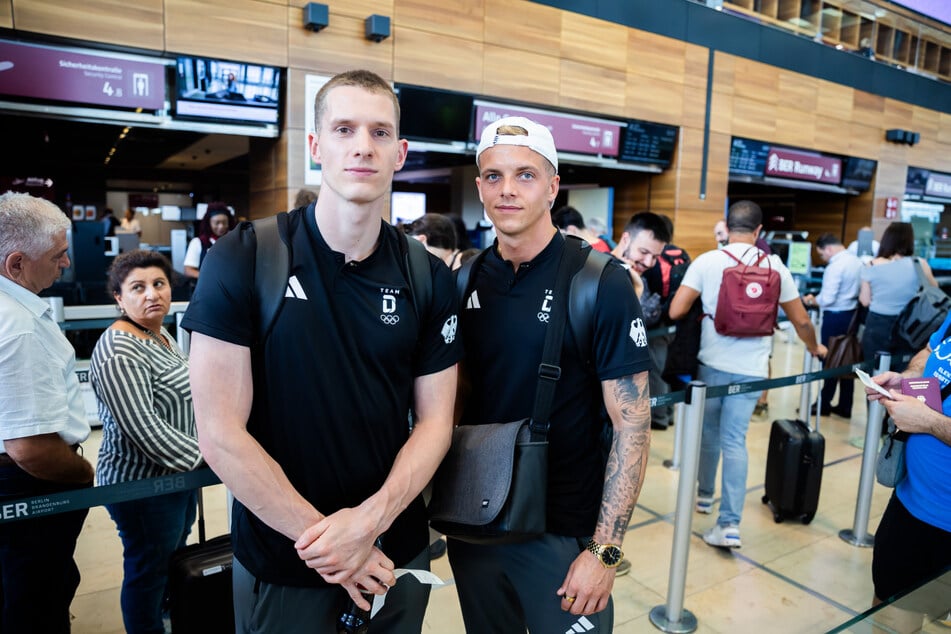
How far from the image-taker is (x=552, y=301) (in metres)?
1.49

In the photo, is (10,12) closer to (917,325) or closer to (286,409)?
(286,409)

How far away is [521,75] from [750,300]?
4797mm

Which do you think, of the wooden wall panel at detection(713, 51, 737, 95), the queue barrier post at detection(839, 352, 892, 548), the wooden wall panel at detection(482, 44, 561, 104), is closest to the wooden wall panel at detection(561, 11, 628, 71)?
the wooden wall panel at detection(482, 44, 561, 104)

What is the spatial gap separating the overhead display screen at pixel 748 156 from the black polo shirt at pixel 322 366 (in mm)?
9073

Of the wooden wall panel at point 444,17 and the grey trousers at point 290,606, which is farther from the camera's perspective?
the wooden wall panel at point 444,17

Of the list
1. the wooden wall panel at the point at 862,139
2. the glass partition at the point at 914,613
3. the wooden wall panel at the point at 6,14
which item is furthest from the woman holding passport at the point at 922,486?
the wooden wall panel at the point at 862,139

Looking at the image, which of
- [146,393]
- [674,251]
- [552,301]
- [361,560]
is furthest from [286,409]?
[674,251]

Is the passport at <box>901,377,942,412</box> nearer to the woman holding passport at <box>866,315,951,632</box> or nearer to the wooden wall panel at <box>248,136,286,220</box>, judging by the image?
the woman holding passport at <box>866,315,951,632</box>

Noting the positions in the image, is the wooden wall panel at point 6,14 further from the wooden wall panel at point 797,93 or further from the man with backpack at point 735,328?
the wooden wall panel at point 797,93

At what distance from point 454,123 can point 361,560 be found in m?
6.04

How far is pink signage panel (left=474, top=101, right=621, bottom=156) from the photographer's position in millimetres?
6910

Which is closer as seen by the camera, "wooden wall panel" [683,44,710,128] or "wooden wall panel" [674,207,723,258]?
"wooden wall panel" [683,44,710,128]

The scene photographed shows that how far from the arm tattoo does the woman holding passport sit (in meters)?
1.03

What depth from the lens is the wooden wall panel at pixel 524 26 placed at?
6.82 m
